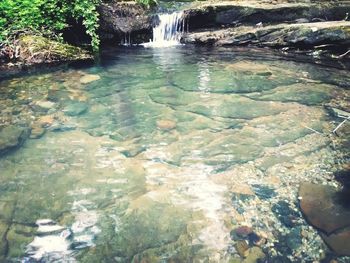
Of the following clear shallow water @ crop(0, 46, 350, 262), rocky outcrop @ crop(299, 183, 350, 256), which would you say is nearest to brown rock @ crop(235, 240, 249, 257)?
clear shallow water @ crop(0, 46, 350, 262)

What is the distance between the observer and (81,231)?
348 centimetres

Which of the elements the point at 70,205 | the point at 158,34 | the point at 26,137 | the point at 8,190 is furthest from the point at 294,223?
the point at 158,34

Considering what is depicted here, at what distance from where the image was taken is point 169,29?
39.8 feet

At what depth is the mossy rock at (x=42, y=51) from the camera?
30.7 ft

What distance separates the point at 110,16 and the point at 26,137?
7.35 metres

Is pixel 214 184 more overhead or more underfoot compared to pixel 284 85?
more underfoot

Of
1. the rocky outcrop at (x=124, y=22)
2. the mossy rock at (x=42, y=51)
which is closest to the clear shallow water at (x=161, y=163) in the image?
the mossy rock at (x=42, y=51)

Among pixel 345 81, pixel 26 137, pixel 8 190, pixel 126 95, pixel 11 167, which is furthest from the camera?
pixel 345 81

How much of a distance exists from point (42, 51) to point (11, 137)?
15.9ft

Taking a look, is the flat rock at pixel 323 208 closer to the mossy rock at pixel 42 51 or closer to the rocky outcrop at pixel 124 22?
the mossy rock at pixel 42 51

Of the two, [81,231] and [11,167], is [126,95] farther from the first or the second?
[81,231]

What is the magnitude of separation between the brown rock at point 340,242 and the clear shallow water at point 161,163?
0.29ft

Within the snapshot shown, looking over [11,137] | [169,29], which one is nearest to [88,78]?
[11,137]

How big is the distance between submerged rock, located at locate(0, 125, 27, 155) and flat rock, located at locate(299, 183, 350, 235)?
4042 millimetres
